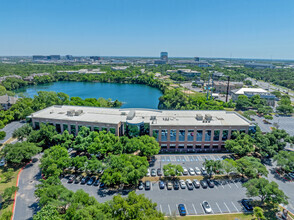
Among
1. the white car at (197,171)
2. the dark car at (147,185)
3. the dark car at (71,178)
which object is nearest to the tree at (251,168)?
the white car at (197,171)

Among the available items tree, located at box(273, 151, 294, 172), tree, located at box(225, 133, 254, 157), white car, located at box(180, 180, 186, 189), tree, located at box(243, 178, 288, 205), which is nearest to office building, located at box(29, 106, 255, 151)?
tree, located at box(225, 133, 254, 157)

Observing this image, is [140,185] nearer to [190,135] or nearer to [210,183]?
[210,183]

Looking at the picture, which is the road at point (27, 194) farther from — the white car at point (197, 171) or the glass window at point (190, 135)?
the glass window at point (190, 135)

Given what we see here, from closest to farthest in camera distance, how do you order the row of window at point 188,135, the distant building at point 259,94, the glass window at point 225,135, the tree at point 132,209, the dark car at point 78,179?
the tree at point 132,209
the dark car at point 78,179
the row of window at point 188,135
the glass window at point 225,135
the distant building at point 259,94

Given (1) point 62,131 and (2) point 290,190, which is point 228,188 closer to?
(2) point 290,190

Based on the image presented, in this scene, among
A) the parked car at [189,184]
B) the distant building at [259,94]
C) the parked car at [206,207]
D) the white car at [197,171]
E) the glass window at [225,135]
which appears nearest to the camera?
the parked car at [206,207]

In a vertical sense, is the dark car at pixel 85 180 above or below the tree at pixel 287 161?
below
